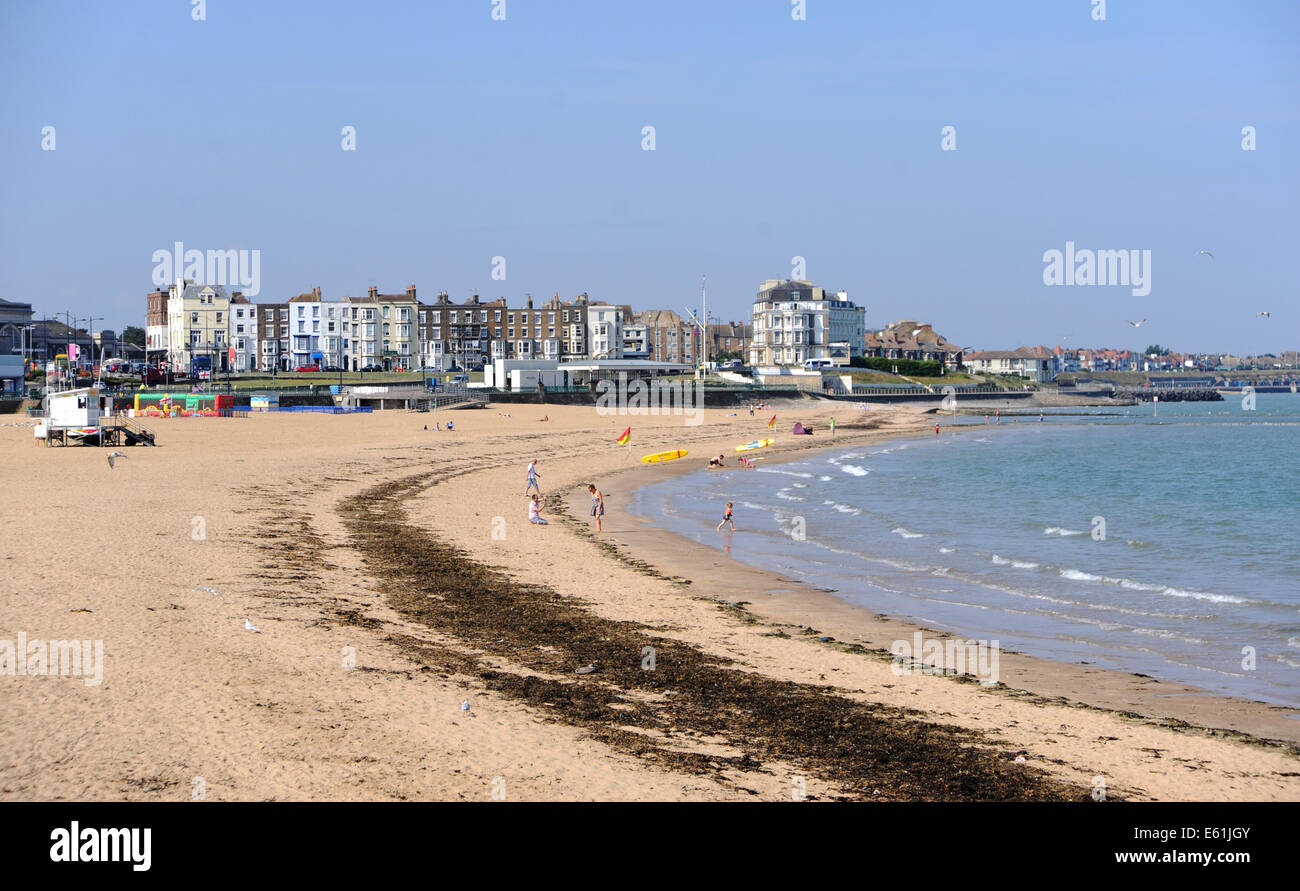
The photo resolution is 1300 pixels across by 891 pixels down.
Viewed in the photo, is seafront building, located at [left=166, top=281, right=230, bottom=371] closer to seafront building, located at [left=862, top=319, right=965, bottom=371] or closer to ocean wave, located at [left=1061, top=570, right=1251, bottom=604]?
seafront building, located at [left=862, top=319, right=965, bottom=371]

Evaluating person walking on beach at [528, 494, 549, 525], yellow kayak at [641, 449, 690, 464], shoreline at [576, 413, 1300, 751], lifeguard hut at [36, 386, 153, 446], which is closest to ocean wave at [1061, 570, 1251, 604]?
shoreline at [576, 413, 1300, 751]

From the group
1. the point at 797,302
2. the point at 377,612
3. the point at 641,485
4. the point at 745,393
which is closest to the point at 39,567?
the point at 377,612

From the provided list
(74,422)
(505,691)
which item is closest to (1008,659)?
(505,691)

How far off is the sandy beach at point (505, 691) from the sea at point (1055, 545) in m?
1.50

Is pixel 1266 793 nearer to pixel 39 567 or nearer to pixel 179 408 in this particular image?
pixel 39 567

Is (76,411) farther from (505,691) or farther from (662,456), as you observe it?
(505,691)

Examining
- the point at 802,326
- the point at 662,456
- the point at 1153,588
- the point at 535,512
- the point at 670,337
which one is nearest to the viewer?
the point at 1153,588

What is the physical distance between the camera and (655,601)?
19266 mm

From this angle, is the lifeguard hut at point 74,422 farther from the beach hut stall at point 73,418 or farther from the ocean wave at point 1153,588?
the ocean wave at point 1153,588

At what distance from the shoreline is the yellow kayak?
2479 cm

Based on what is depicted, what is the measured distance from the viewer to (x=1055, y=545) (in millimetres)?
28625

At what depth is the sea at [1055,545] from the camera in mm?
17547

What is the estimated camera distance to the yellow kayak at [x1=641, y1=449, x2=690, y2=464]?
5402 centimetres

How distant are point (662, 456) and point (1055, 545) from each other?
28.3m
